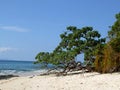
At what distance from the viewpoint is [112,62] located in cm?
1912

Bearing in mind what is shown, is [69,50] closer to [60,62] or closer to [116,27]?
[60,62]

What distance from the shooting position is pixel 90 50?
2092cm

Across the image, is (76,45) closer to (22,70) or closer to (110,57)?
(110,57)

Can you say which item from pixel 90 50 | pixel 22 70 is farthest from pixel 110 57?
pixel 22 70

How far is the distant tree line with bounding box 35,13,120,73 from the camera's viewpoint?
62.7ft

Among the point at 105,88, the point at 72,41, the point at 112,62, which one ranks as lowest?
the point at 105,88

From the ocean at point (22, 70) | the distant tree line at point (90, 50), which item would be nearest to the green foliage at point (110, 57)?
the distant tree line at point (90, 50)

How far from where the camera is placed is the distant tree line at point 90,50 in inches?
753

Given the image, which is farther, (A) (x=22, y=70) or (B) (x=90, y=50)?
(A) (x=22, y=70)

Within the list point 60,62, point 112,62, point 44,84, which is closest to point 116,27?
point 112,62

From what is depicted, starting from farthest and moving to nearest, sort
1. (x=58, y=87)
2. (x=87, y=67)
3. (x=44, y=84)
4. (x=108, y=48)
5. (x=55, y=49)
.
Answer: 1. (x=55, y=49)
2. (x=87, y=67)
3. (x=108, y=48)
4. (x=44, y=84)
5. (x=58, y=87)

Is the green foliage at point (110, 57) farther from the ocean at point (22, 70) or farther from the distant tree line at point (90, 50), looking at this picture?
the ocean at point (22, 70)

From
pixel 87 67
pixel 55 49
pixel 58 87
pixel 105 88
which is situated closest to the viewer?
pixel 105 88

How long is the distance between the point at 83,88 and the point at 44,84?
8.71ft
